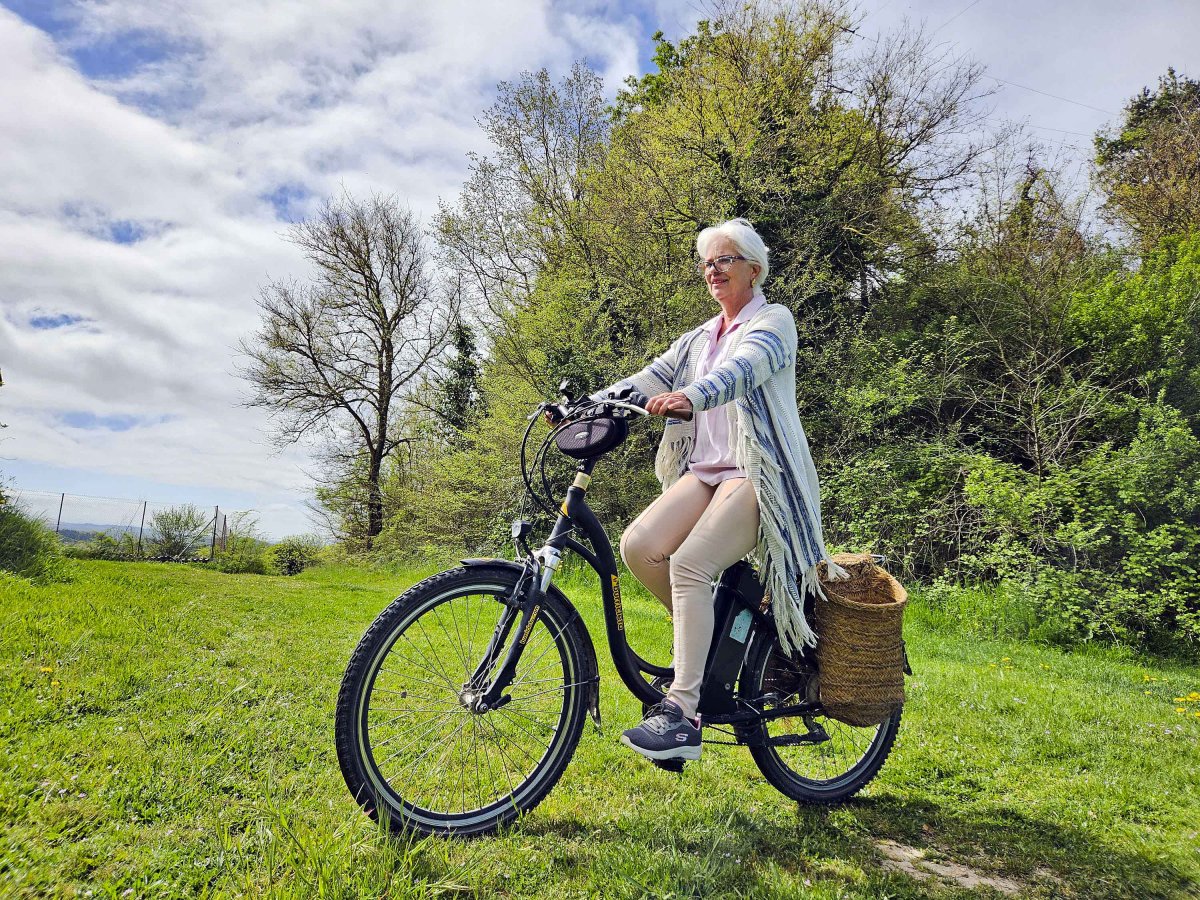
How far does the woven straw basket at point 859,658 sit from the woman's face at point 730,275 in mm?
1196

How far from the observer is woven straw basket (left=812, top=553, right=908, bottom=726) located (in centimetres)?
241

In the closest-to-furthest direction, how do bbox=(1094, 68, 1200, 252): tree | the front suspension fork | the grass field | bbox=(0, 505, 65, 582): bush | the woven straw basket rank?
the grass field, the front suspension fork, the woven straw basket, bbox=(0, 505, 65, 582): bush, bbox=(1094, 68, 1200, 252): tree

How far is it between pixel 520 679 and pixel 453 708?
0.23m

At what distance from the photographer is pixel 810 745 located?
9.37ft

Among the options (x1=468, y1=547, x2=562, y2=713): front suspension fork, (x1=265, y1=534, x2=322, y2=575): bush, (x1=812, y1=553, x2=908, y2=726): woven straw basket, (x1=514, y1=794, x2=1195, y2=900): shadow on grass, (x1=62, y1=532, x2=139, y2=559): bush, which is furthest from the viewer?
(x1=265, y1=534, x2=322, y2=575): bush

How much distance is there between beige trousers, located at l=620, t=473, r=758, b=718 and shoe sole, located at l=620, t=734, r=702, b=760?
124 millimetres

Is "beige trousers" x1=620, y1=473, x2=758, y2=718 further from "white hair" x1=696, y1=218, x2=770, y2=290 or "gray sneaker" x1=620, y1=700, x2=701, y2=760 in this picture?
"white hair" x1=696, y1=218, x2=770, y2=290

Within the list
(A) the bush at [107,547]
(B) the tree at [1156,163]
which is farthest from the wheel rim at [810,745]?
(A) the bush at [107,547]

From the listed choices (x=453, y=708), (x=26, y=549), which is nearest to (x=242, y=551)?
(x=26, y=549)

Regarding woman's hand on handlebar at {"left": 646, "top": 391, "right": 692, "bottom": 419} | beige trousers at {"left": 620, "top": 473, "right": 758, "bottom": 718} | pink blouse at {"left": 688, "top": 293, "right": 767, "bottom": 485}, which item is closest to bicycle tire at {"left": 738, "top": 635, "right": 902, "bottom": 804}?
beige trousers at {"left": 620, "top": 473, "right": 758, "bottom": 718}

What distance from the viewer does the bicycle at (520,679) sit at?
2004mm

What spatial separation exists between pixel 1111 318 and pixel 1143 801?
8.29 m

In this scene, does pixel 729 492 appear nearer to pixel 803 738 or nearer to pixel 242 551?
pixel 803 738

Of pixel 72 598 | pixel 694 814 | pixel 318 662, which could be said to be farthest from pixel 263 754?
pixel 72 598
